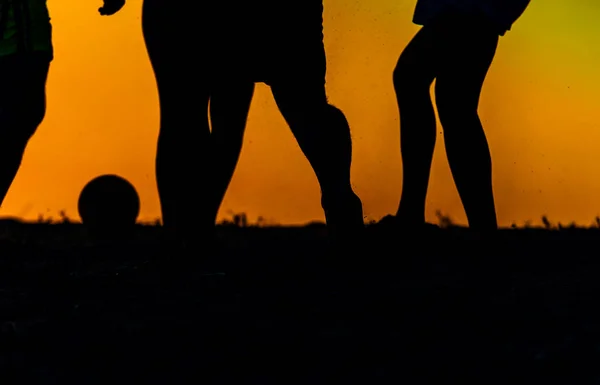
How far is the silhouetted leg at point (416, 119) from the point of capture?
3.61 metres

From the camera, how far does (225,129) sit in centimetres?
351

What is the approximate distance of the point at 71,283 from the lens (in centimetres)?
330

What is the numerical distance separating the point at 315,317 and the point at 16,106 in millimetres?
2089

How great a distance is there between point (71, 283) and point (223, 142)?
0.75 m

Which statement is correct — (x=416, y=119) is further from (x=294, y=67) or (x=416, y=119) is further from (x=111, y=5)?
(x=111, y=5)

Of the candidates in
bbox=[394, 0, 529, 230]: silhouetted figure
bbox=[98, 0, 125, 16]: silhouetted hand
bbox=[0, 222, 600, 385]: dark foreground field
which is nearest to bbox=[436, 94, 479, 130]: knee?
bbox=[394, 0, 529, 230]: silhouetted figure

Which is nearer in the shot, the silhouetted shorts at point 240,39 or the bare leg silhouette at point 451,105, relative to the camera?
the silhouetted shorts at point 240,39

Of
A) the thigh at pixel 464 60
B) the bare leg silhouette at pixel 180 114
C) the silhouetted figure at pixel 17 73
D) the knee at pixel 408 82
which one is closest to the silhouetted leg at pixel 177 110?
the bare leg silhouette at pixel 180 114

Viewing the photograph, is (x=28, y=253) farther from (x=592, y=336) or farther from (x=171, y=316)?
(x=592, y=336)

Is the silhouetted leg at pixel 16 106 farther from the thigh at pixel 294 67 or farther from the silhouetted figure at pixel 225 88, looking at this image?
the thigh at pixel 294 67

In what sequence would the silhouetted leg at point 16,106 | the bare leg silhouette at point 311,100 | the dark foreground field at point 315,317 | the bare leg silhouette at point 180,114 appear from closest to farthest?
the dark foreground field at point 315,317, the bare leg silhouette at point 180,114, the bare leg silhouette at point 311,100, the silhouetted leg at point 16,106

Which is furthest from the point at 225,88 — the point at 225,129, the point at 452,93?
the point at 452,93

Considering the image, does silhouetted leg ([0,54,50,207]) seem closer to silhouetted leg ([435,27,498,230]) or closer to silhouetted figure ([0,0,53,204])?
silhouetted figure ([0,0,53,204])

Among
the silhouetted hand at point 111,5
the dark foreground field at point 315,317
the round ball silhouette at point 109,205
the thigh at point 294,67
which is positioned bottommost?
the dark foreground field at point 315,317
